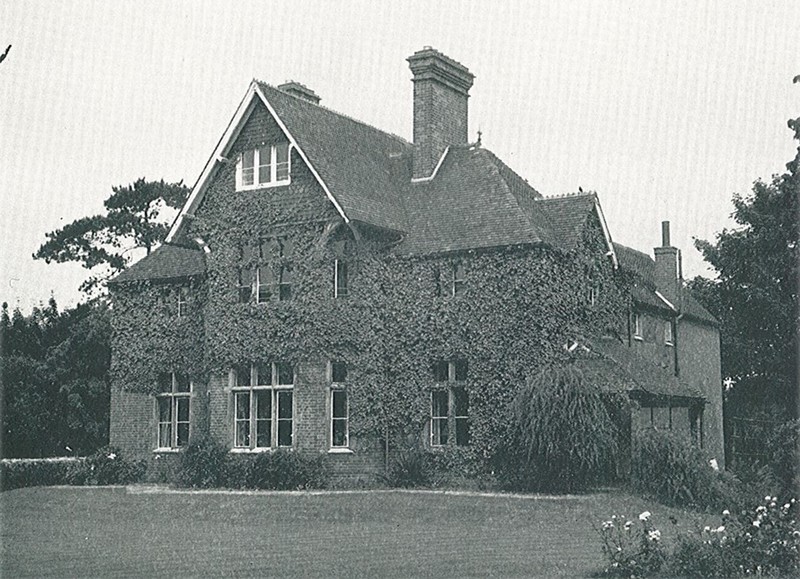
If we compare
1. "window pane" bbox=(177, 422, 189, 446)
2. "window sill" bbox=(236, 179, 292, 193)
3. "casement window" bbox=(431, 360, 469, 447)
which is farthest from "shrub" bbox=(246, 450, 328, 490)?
"window sill" bbox=(236, 179, 292, 193)

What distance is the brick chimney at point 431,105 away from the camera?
34875 mm

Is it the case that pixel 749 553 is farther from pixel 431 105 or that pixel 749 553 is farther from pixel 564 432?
pixel 431 105

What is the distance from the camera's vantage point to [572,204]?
32.5m

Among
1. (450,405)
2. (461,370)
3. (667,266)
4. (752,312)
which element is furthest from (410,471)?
(752,312)

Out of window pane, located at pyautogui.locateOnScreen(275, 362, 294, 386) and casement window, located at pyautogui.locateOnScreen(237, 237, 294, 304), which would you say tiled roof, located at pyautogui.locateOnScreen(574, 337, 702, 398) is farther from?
casement window, located at pyautogui.locateOnScreen(237, 237, 294, 304)

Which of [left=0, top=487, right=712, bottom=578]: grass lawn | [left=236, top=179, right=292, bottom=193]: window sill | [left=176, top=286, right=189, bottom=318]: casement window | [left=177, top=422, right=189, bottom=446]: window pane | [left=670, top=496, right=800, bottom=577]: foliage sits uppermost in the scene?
[left=236, top=179, right=292, bottom=193]: window sill

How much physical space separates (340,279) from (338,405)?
3.39 m

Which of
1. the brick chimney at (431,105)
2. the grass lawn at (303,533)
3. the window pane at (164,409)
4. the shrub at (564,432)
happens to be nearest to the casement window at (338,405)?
the grass lawn at (303,533)

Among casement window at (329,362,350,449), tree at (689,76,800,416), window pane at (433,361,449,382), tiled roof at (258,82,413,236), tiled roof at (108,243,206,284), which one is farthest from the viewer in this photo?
tree at (689,76,800,416)

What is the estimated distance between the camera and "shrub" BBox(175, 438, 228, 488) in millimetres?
31625

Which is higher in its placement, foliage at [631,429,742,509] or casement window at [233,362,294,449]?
casement window at [233,362,294,449]

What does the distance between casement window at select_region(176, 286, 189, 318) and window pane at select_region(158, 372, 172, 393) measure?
1861 millimetres

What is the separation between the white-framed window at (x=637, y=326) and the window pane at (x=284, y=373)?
10846 millimetres

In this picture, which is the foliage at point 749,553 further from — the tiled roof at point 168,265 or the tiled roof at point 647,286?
the tiled roof at point 168,265
